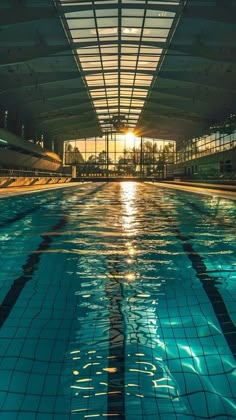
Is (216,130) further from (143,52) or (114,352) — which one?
(114,352)

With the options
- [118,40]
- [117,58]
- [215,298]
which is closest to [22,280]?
[215,298]

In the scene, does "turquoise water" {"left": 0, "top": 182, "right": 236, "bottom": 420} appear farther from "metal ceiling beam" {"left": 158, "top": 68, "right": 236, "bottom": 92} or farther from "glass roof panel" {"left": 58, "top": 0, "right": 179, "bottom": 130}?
"metal ceiling beam" {"left": 158, "top": 68, "right": 236, "bottom": 92}

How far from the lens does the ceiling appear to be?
16.6 metres

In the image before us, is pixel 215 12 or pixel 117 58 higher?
pixel 117 58

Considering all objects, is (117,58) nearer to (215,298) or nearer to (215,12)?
(215,12)

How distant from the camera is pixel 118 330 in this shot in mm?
2834

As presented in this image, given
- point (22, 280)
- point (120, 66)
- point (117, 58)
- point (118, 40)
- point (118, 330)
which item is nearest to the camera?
point (118, 330)

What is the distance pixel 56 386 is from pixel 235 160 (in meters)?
29.2

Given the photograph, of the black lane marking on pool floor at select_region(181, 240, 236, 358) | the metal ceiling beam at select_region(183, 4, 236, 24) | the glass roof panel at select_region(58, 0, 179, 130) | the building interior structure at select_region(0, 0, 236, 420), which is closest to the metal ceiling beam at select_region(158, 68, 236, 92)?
the glass roof panel at select_region(58, 0, 179, 130)

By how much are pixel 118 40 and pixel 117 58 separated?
3.42 meters

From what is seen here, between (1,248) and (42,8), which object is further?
(42,8)

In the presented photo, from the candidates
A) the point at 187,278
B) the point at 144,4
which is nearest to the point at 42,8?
the point at 144,4

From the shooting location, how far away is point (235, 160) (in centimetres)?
3008

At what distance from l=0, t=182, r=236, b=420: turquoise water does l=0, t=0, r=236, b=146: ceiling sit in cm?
1295
